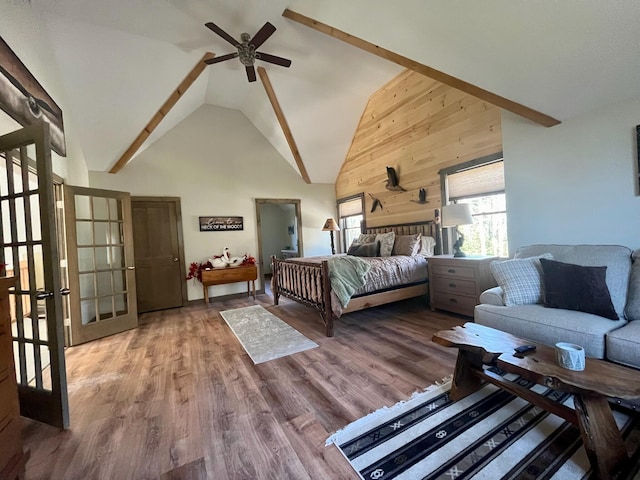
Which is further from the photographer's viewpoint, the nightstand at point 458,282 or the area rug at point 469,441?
the nightstand at point 458,282

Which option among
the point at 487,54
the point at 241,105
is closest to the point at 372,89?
the point at 241,105

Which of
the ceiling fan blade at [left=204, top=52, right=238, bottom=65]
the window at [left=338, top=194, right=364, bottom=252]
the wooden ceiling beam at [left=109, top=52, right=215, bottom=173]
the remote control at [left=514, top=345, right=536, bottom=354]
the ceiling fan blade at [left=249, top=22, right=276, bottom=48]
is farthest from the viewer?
the window at [left=338, top=194, right=364, bottom=252]

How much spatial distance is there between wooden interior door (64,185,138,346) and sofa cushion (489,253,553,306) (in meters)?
4.54

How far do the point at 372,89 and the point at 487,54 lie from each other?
115 inches

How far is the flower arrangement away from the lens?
4.87 meters

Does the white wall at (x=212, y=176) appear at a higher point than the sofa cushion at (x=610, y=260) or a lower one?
higher

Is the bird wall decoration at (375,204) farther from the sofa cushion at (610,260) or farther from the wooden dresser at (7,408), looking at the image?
the wooden dresser at (7,408)

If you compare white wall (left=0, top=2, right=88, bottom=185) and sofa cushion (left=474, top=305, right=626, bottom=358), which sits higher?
white wall (left=0, top=2, right=88, bottom=185)

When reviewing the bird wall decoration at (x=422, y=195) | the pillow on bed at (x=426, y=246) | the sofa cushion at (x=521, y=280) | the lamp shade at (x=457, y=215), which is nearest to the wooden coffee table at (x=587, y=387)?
the sofa cushion at (x=521, y=280)

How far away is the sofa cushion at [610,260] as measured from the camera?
6.43 feet

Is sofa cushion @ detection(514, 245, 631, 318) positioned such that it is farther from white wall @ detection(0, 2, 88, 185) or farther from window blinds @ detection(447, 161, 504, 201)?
white wall @ detection(0, 2, 88, 185)

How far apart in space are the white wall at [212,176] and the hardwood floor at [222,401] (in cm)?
234

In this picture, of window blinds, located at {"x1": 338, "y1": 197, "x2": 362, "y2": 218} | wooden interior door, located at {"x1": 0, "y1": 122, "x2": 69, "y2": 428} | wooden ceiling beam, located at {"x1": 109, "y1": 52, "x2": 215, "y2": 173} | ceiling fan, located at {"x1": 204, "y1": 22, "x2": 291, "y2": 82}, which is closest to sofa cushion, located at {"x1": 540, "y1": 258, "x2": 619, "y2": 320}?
wooden interior door, located at {"x1": 0, "y1": 122, "x2": 69, "y2": 428}

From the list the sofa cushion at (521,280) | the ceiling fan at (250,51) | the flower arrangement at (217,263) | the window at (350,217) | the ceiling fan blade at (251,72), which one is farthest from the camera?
the window at (350,217)
